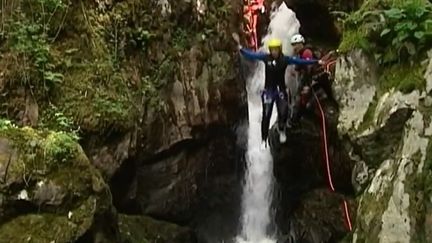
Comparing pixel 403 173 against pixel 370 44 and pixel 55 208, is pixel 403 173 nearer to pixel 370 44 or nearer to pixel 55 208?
pixel 370 44

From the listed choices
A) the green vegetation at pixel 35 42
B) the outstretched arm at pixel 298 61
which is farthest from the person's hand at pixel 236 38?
the green vegetation at pixel 35 42

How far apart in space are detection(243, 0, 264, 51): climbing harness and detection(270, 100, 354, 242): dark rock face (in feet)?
14.1

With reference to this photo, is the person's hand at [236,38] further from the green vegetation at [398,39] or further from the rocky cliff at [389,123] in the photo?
the green vegetation at [398,39]

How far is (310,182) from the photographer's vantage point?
12.8 m

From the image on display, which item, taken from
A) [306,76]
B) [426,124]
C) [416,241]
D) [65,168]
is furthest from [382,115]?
[306,76]

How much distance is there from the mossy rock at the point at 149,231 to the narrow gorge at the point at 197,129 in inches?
1.4

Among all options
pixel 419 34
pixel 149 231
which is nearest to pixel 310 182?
pixel 149 231

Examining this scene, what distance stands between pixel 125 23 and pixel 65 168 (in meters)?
4.16

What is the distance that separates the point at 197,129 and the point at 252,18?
A: 5.66 metres

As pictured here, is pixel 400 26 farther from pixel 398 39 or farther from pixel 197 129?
pixel 197 129

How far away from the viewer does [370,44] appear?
726cm

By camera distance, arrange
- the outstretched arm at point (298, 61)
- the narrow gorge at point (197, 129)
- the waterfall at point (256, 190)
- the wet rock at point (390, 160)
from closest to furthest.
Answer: the wet rock at point (390, 160) < the narrow gorge at point (197, 129) < the outstretched arm at point (298, 61) < the waterfall at point (256, 190)

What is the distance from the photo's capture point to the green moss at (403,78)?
622 centimetres

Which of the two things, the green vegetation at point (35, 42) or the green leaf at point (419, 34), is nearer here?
the green leaf at point (419, 34)
